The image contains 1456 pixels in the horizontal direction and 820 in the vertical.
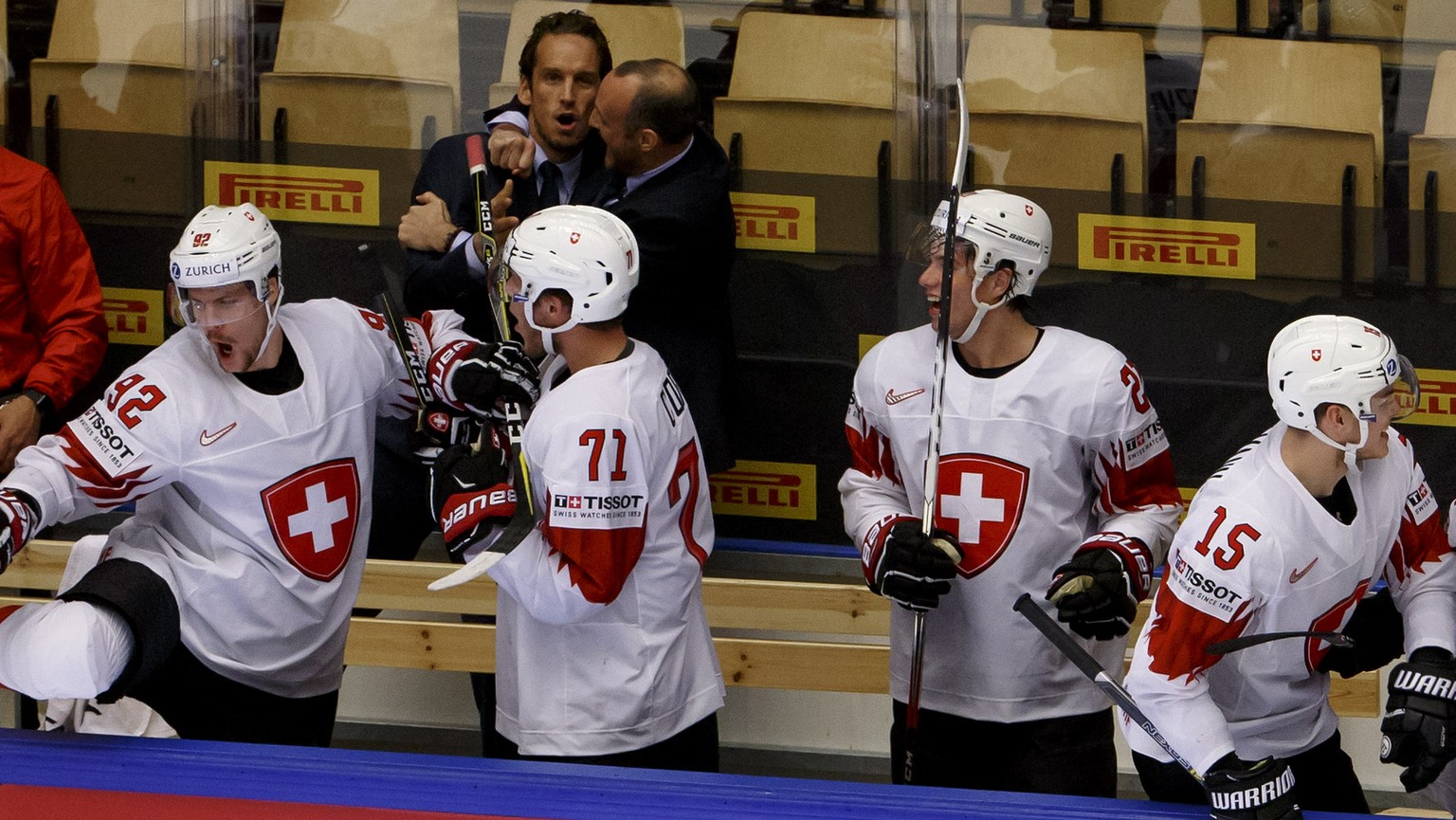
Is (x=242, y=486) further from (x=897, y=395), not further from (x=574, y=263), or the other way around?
(x=897, y=395)

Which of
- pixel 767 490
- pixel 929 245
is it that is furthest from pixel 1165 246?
pixel 929 245

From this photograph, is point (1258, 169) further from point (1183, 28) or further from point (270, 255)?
point (270, 255)

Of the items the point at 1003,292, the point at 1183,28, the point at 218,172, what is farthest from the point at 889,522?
the point at 218,172

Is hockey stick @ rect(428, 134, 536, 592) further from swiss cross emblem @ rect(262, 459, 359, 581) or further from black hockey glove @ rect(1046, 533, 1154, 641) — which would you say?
black hockey glove @ rect(1046, 533, 1154, 641)

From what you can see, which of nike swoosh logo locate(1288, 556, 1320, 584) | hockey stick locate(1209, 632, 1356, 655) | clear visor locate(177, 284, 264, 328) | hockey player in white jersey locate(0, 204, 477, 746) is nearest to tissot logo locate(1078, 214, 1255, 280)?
nike swoosh logo locate(1288, 556, 1320, 584)

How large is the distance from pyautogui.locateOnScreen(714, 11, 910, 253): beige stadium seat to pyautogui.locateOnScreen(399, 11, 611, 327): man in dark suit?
1.90 feet

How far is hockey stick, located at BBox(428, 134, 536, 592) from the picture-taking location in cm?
260

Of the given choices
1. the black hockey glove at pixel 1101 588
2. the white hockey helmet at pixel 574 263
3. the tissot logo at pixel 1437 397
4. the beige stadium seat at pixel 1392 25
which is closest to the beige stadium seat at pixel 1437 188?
the beige stadium seat at pixel 1392 25

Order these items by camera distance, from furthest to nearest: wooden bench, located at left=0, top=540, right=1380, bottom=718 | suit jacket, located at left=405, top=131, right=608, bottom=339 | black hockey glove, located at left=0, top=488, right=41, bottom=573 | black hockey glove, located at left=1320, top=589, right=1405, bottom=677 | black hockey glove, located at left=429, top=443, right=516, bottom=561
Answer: wooden bench, located at left=0, top=540, right=1380, bottom=718
suit jacket, located at left=405, top=131, right=608, bottom=339
black hockey glove, located at left=1320, top=589, right=1405, bottom=677
black hockey glove, located at left=429, top=443, right=516, bottom=561
black hockey glove, located at left=0, top=488, right=41, bottom=573

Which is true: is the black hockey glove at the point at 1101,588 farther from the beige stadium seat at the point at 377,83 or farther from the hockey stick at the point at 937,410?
the beige stadium seat at the point at 377,83

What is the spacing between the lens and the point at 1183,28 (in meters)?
4.25

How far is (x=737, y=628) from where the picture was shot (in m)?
4.16

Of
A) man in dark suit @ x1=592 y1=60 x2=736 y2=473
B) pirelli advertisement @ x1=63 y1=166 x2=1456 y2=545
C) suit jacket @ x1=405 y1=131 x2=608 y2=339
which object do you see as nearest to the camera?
man in dark suit @ x1=592 y1=60 x2=736 y2=473

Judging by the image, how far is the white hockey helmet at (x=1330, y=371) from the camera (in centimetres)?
249
